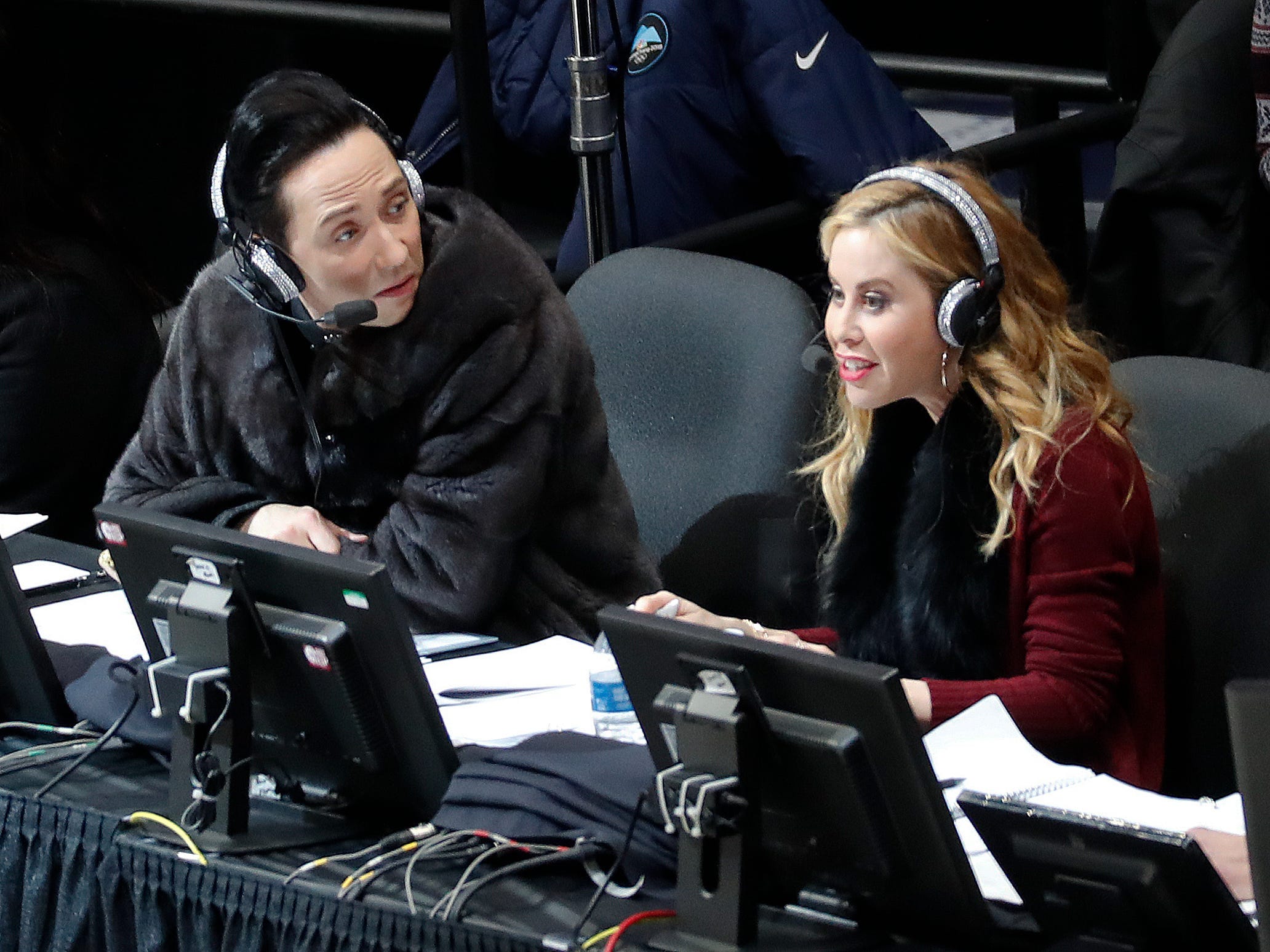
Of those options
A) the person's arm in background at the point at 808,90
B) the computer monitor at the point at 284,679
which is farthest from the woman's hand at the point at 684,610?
the person's arm in background at the point at 808,90

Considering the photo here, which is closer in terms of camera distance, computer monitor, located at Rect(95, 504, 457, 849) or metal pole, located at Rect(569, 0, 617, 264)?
computer monitor, located at Rect(95, 504, 457, 849)

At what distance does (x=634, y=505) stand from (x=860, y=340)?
0.62 m

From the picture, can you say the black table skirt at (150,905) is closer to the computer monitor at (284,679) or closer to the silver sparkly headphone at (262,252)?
the computer monitor at (284,679)

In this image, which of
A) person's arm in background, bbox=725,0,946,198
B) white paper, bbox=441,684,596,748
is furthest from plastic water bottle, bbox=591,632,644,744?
person's arm in background, bbox=725,0,946,198

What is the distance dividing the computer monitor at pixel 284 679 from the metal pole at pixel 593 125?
47.1 inches

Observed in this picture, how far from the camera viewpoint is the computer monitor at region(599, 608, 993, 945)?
126 cm

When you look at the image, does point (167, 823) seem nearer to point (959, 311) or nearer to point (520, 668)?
point (520, 668)

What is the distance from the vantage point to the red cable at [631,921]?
1346 mm

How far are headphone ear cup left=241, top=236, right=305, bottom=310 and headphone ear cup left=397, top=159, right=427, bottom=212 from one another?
15 cm

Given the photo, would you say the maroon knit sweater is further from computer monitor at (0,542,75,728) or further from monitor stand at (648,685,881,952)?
computer monitor at (0,542,75,728)

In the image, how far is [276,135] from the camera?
2.01 m

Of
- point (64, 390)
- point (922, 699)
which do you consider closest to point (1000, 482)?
point (922, 699)

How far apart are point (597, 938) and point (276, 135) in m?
1.00

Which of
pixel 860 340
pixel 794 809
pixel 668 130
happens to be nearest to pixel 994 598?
pixel 860 340
